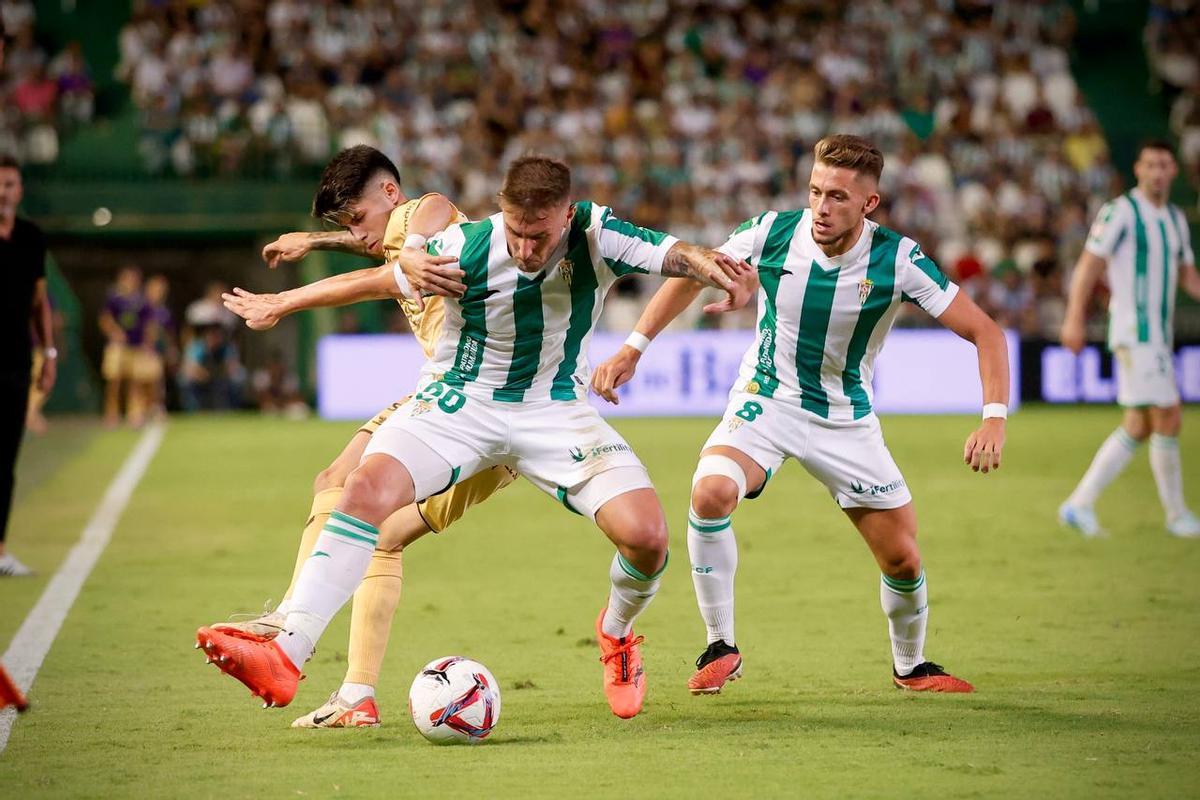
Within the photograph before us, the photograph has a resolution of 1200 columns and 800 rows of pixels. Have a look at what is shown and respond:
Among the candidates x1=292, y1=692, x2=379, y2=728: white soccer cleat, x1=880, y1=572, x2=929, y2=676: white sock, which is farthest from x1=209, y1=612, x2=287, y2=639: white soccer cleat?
x1=880, y1=572, x2=929, y2=676: white sock

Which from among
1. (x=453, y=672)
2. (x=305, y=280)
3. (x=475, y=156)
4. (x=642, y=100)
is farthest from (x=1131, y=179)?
(x=453, y=672)

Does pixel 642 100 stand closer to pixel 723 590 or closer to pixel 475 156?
pixel 475 156

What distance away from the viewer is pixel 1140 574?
9.32 m

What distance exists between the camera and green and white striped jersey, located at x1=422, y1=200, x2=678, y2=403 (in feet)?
19.5

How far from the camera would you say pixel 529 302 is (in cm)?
599

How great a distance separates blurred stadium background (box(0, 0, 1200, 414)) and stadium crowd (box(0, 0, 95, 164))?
43mm

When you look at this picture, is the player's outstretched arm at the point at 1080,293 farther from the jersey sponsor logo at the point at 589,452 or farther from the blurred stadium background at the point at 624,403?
the jersey sponsor logo at the point at 589,452

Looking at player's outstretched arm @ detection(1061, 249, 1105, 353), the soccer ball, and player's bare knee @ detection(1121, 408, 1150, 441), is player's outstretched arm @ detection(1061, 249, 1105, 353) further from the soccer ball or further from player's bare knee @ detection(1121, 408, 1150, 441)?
the soccer ball

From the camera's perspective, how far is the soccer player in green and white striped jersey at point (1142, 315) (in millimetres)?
10773

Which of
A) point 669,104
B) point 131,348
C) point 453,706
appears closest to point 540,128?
point 669,104

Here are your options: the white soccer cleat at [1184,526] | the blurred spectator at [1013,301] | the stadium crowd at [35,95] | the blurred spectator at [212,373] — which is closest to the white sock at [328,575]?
the white soccer cleat at [1184,526]

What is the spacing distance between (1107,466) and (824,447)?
5091 millimetres

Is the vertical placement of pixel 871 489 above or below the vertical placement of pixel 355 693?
above

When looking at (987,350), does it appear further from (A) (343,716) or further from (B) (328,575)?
(A) (343,716)
